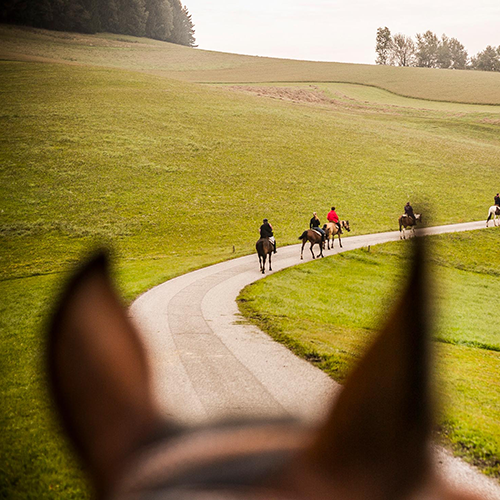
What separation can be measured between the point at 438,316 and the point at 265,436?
40 centimetres

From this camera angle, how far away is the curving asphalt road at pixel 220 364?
3.71 feet

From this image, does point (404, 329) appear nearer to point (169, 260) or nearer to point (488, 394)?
point (488, 394)

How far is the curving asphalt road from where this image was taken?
3.71ft

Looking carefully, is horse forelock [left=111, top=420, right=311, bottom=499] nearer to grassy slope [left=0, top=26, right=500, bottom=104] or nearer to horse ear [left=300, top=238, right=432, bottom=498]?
horse ear [left=300, top=238, right=432, bottom=498]

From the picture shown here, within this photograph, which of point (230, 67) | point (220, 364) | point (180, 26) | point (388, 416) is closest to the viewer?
point (388, 416)

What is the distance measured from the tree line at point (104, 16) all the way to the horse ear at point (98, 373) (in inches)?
5334

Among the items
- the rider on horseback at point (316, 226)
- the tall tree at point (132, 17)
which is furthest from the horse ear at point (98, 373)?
the tall tree at point (132, 17)

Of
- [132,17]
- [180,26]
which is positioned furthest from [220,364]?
[180,26]

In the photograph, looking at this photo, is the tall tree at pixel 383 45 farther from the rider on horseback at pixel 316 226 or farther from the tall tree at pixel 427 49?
the rider on horseback at pixel 316 226

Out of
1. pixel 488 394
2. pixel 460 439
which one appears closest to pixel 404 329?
pixel 460 439

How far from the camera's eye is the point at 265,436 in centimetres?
86

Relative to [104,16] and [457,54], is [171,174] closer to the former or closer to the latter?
[104,16]

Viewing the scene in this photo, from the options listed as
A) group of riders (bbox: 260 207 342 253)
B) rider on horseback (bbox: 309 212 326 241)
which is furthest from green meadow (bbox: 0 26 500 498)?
rider on horseback (bbox: 309 212 326 241)

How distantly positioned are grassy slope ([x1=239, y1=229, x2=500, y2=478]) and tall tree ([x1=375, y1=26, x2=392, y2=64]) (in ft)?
471
